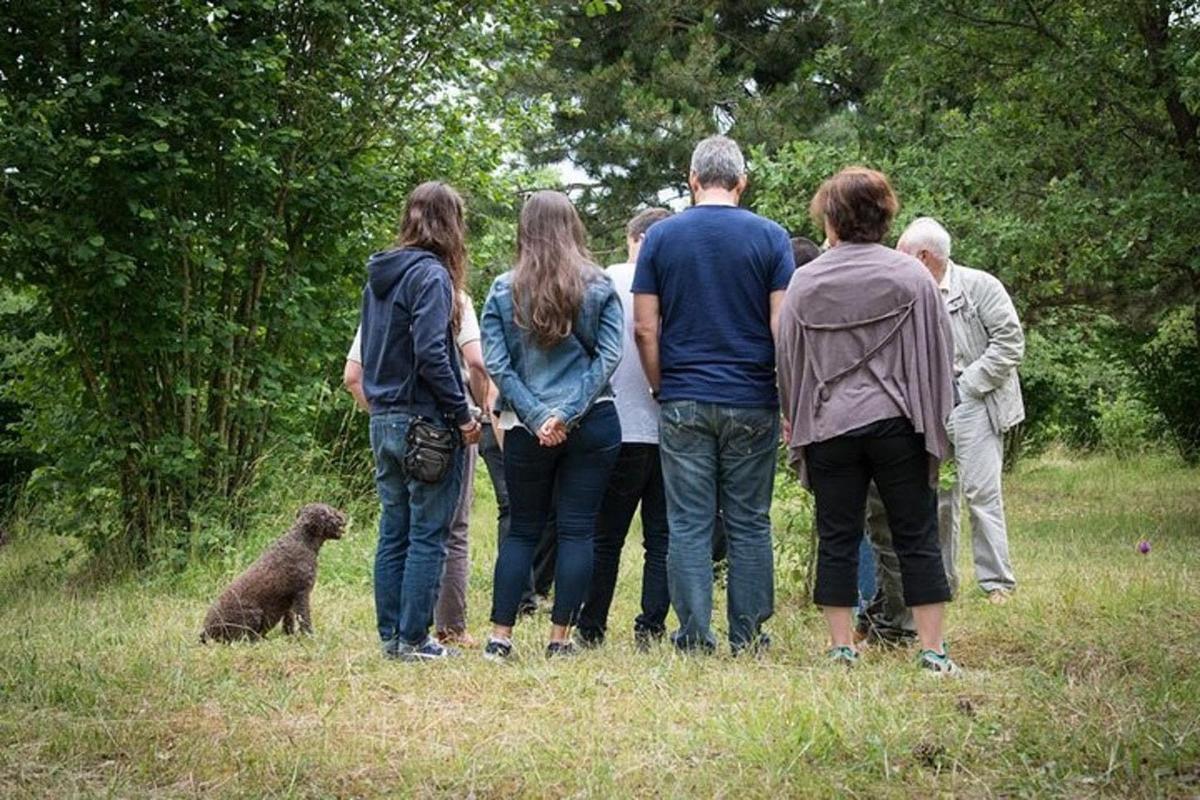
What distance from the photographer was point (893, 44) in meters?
12.1

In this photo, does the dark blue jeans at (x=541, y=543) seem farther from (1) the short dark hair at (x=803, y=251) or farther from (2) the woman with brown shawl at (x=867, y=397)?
(2) the woman with brown shawl at (x=867, y=397)

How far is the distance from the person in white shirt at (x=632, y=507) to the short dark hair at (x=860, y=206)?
99cm

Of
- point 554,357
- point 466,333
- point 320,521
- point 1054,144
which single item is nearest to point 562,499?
point 554,357


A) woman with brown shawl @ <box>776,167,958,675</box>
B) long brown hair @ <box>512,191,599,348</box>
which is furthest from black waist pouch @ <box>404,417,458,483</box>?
woman with brown shawl @ <box>776,167,958,675</box>

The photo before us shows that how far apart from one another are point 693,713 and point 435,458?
1733 mm

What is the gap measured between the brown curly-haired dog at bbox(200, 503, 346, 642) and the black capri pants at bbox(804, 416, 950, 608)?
2.44 metres

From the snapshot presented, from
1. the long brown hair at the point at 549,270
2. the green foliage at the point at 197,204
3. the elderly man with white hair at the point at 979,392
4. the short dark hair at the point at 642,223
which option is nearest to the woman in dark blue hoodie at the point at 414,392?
the long brown hair at the point at 549,270

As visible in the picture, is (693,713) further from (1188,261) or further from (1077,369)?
(1077,369)

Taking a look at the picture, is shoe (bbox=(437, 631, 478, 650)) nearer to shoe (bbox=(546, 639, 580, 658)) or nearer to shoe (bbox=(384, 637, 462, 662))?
shoe (bbox=(384, 637, 462, 662))

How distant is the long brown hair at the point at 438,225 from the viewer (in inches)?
233

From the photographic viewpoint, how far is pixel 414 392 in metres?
5.82

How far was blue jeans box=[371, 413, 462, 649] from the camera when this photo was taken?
582 cm

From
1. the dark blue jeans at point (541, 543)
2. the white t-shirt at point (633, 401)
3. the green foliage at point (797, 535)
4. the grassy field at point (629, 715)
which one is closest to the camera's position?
the grassy field at point (629, 715)

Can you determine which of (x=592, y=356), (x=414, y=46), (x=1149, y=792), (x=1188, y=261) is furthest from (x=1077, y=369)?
(x=1149, y=792)
